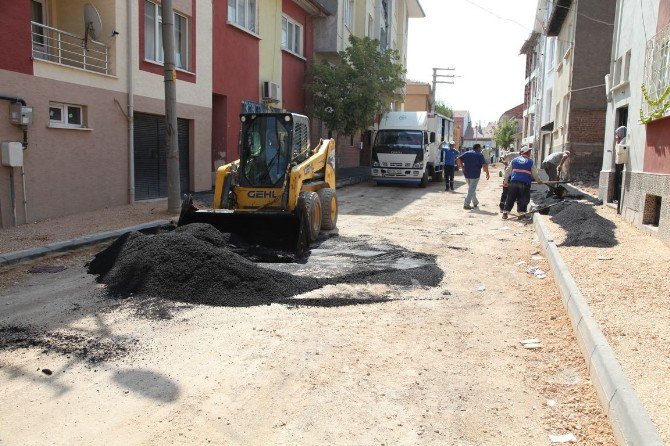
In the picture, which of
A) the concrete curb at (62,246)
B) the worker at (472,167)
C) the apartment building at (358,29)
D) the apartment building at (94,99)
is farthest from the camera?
the apartment building at (358,29)

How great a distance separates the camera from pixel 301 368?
437 cm

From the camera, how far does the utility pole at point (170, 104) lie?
38.8 feet

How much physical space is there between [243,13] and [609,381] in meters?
17.8

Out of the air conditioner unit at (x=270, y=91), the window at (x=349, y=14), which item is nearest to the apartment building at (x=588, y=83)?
the window at (x=349, y=14)

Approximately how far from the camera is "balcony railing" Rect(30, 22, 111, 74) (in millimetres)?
12138

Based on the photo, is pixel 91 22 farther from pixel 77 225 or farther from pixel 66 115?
pixel 77 225

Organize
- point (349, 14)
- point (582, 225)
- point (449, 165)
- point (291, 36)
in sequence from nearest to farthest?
point (582, 225)
point (449, 165)
point (291, 36)
point (349, 14)

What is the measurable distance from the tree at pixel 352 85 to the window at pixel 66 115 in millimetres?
12371

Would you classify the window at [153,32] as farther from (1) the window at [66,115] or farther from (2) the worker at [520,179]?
(2) the worker at [520,179]

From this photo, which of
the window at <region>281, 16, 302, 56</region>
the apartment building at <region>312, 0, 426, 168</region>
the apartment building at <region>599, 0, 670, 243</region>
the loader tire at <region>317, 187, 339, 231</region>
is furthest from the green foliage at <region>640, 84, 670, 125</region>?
the apartment building at <region>312, 0, 426, 168</region>

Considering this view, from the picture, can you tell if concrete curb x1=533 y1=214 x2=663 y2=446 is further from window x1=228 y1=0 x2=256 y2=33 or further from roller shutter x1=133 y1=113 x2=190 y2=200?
window x1=228 y1=0 x2=256 y2=33

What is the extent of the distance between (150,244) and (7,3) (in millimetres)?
6201

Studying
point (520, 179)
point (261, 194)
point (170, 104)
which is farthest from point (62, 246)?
point (520, 179)

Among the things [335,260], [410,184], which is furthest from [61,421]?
[410,184]
